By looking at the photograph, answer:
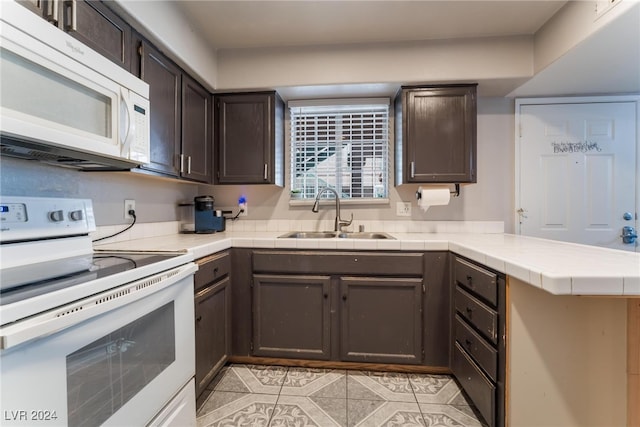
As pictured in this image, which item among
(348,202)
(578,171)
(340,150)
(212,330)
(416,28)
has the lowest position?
(212,330)

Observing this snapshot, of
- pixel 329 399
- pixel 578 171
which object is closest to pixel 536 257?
pixel 329 399

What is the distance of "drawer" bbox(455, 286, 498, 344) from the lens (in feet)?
4.13

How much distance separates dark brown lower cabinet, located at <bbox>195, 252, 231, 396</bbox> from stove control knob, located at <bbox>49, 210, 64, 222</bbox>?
600 millimetres

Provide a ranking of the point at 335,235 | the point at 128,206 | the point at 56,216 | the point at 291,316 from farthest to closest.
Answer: the point at 335,235 < the point at 291,316 < the point at 128,206 < the point at 56,216

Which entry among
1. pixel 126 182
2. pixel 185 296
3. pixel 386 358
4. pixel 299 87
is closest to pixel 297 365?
pixel 386 358

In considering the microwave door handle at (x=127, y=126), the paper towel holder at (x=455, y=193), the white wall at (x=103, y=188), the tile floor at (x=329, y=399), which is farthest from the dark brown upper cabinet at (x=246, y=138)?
the tile floor at (x=329, y=399)

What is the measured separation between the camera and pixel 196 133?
2002 mm

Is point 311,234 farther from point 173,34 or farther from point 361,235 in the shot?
point 173,34

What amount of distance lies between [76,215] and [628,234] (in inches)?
141

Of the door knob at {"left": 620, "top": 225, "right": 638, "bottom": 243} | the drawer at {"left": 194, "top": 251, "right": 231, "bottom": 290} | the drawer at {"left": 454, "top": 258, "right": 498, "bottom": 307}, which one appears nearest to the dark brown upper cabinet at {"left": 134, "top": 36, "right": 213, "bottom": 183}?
the drawer at {"left": 194, "top": 251, "right": 231, "bottom": 290}

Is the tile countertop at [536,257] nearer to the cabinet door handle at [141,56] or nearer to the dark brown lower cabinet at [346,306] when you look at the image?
the dark brown lower cabinet at [346,306]

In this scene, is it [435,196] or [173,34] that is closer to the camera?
[173,34]

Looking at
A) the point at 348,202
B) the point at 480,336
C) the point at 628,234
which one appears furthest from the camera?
the point at 348,202

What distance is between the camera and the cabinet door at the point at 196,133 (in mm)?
1867
